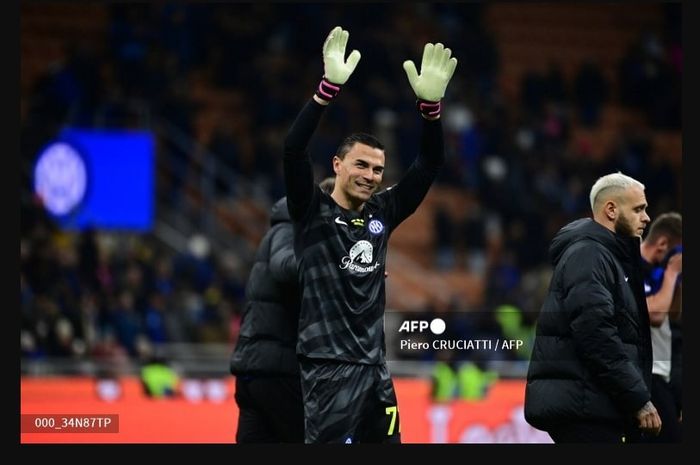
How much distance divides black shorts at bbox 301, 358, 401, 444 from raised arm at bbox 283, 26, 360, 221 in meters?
0.76

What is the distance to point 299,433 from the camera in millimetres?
6980

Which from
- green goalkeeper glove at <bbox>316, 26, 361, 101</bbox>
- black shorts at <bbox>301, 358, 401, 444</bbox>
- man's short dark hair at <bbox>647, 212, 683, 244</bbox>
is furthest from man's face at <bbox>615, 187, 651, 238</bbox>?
green goalkeeper glove at <bbox>316, 26, 361, 101</bbox>

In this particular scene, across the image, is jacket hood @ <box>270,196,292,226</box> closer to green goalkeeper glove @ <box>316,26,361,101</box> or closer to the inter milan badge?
the inter milan badge

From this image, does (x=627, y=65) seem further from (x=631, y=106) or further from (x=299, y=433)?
(x=299, y=433)

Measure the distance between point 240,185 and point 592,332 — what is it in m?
11.6

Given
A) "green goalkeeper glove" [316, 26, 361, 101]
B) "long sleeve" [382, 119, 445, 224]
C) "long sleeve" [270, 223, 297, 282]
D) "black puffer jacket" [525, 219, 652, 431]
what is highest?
"green goalkeeper glove" [316, 26, 361, 101]

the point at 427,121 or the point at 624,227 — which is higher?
the point at 427,121

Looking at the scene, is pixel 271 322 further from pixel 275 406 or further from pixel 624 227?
pixel 624 227

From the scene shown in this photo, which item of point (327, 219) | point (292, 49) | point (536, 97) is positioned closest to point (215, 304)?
point (292, 49)

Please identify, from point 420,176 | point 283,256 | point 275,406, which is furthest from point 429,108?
point 275,406

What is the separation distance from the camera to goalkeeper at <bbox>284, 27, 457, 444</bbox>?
604cm

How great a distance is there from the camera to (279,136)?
17812 mm

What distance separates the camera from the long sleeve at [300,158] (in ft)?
19.5

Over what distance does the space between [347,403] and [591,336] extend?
47.0 inches
